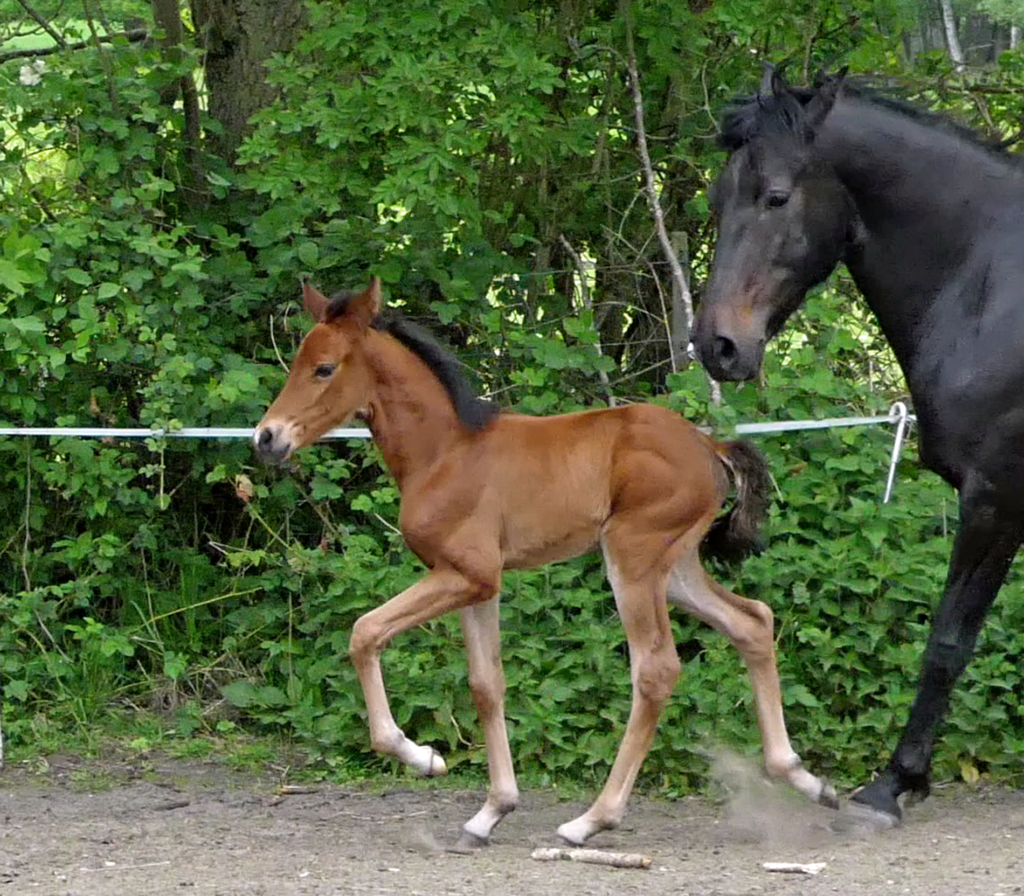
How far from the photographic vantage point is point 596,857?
16.8 feet

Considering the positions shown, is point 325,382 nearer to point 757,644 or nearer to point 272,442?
point 272,442

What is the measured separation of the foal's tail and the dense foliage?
0.90m

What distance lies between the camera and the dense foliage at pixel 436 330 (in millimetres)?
6535

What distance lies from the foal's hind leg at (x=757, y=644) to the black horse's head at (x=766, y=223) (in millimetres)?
806

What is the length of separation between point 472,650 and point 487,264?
297 centimetres

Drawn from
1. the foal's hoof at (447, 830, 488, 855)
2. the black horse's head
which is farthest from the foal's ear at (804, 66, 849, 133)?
the foal's hoof at (447, 830, 488, 855)

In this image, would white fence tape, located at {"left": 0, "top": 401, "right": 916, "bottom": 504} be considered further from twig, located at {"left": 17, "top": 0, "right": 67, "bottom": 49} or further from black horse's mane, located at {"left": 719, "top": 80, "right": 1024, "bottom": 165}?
twig, located at {"left": 17, "top": 0, "right": 67, "bottom": 49}

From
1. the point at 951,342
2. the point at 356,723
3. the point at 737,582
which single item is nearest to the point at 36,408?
the point at 356,723

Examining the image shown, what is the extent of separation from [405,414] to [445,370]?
8.4 inches

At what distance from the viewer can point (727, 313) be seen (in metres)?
5.27

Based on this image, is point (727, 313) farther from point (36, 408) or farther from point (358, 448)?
point (36, 408)

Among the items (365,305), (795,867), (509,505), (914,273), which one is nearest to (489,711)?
(509,505)

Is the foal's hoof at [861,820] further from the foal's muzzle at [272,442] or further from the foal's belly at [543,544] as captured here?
the foal's muzzle at [272,442]

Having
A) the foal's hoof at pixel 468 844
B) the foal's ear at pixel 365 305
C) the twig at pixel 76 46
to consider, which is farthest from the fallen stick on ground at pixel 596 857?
the twig at pixel 76 46
